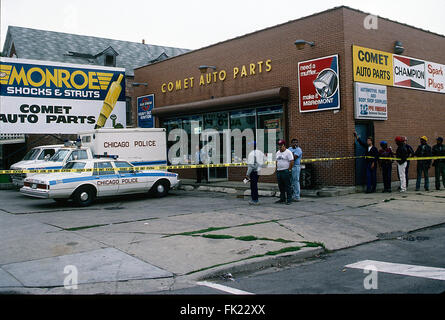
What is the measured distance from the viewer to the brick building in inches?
591

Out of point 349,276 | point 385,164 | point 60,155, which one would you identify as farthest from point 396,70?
point 60,155

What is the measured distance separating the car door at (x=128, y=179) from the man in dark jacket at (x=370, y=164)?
758cm

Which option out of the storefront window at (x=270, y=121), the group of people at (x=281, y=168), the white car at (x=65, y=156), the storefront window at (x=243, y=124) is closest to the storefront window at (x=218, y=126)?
the storefront window at (x=243, y=124)

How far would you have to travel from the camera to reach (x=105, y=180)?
46.7 feet

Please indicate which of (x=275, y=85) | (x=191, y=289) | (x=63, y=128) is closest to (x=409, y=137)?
(x=275, y=85)

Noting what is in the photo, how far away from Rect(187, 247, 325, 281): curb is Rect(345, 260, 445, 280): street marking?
96cm

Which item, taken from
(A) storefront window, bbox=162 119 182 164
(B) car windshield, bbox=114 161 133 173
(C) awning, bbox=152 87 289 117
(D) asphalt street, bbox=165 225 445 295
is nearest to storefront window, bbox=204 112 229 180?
(C) awning, bbox=152 87 289 117

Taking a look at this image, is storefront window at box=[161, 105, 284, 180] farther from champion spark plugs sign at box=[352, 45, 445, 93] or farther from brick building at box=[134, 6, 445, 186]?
champion spark plugs sign at box=[352, 45, 445, 93]

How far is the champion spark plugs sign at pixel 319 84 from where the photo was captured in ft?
49.3

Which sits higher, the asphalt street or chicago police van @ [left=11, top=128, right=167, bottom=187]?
chicago police van @ [left=11, top=128, right=167, bottom=187]

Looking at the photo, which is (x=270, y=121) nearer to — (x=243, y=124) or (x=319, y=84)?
(x=243, y=124)

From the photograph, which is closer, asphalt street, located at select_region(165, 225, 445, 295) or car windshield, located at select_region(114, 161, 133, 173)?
asphalt street, located at select_region(165, 225, 445, 295)

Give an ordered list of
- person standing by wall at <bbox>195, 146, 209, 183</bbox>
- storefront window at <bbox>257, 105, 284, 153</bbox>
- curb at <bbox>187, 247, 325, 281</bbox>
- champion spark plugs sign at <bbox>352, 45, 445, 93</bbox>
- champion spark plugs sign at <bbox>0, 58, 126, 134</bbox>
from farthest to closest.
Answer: champion spark plugs sign at <bbox>0, 58, 126, 134</bbox>
person standing by wall at <bbox>195, 146, 209, 183</bbox>
storefront window at <bbox>257, 105, 284, 153</bbox>
champion spark plugs sign at <bbox>352, 45, 445, 93</bbox>
curb at <bbox>187, 247, 325, 281</bbox>
